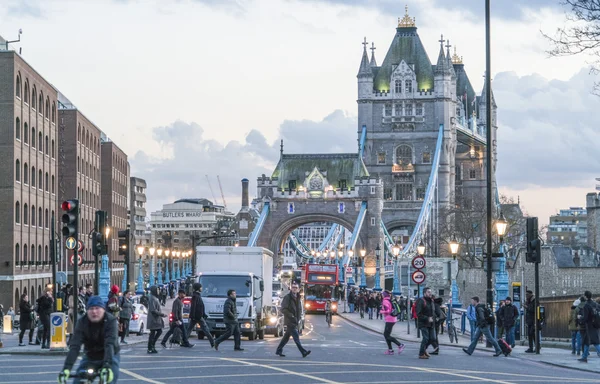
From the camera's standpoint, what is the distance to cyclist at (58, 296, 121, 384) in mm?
12812

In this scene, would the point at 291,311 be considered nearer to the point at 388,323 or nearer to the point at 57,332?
the point at 388,323

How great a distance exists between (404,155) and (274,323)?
110 metres

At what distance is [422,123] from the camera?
14688cm

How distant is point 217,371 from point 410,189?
4932 inches

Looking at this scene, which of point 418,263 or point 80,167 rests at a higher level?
point 80,167

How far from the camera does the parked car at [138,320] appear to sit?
37.6 m

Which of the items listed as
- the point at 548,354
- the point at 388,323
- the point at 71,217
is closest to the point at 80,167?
the point at 388,323

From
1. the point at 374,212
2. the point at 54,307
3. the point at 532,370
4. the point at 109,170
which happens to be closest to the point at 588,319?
the point at 532,370

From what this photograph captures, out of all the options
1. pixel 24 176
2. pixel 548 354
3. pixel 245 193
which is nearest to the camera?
pixel 548 354

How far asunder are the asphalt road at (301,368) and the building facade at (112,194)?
79.9 m

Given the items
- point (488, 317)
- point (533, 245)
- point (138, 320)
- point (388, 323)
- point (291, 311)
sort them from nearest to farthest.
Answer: point (291, 311), point (488, 317), point (388, 323), point (533, 245), point (138, 320)

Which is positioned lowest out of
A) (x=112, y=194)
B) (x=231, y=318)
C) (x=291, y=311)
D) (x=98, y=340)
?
(x=231, y=318)

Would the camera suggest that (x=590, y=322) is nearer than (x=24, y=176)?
Yes

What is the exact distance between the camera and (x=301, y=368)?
2156cm
